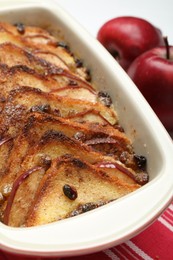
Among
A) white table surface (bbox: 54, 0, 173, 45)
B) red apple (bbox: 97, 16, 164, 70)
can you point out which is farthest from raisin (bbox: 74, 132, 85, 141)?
white table surface (bbox: 54, 0, 173, 45)

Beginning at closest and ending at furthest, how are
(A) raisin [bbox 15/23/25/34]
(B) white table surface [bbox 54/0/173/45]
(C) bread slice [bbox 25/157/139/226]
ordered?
(C) bread slice [bbox 25/157/139/226], (A) raisin [bbox 15/23/25/34], (B) white table surface [bbox 54/0/173/45]

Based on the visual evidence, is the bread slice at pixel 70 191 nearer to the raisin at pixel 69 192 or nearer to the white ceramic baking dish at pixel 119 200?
the raisin at pixel 69 192

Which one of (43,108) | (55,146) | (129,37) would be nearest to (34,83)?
(43,108)

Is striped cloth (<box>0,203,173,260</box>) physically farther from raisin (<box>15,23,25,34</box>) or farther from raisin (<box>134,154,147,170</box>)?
raisin (<box>15,23,25,34</box>)

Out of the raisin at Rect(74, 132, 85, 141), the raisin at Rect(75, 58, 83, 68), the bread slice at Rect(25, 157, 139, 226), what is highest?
the raisin at Rect(75, 58, 83, 68)

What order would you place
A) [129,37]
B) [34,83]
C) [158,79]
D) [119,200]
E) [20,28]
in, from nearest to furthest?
1. [119,200]
2. [34,83]
3. [158,79]
4. [20,28]
5. [129,37]

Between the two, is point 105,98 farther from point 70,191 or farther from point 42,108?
point 70,191

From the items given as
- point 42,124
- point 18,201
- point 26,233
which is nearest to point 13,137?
point 42,124
